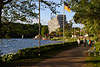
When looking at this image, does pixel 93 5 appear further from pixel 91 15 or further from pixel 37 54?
pixel 37 54

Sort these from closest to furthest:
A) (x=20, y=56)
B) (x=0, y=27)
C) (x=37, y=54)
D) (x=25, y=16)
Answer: (x=0, y=27) < (x=25, y=16) < (x=20, y=56) < (x=37, y=54)

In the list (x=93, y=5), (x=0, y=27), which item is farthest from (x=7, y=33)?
(x=93, y=5)

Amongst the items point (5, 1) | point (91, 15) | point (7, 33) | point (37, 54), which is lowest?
point (37, 54)

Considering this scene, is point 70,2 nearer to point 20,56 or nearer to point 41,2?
point 41,2

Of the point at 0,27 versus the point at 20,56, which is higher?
the point at 0,27

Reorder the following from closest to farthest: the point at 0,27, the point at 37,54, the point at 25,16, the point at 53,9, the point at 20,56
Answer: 1. the point at 0,27
2. the point at 25,16
3. the point at 53,9
4. the point at 20,56
5. the point at 37,54

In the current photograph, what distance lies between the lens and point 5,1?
1123cm

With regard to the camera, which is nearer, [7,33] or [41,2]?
[7,33]

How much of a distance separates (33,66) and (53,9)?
4.56 metres

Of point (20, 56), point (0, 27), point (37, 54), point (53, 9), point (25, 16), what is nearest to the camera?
point (0, 27)

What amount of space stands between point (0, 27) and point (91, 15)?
20.7 ft

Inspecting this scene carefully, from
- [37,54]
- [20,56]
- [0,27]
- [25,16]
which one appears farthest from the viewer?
[37,54]

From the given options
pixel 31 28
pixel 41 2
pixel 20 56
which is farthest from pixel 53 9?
Result: pixel 20 56

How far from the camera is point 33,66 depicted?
11.2 m
